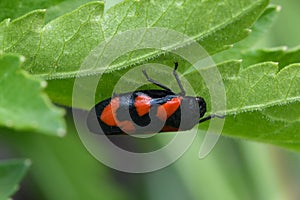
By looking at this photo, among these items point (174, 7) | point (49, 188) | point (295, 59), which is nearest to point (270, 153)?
point (49, 188)

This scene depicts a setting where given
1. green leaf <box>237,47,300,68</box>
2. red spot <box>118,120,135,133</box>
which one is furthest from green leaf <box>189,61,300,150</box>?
red spot <box>118,120,135,133</box>

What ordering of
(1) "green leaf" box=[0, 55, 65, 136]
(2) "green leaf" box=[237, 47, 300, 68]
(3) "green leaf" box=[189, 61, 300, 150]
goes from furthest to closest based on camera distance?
(2) "green leaf" box=[237, 47, 300, 68] → (3) "green leaf" box=[189, 61, 300, 150] → (1) "green leaf" box=[0, 55, 65, 136]

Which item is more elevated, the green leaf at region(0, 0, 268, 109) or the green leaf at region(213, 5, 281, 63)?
the green leaf at region(0, 0, 268, 109)

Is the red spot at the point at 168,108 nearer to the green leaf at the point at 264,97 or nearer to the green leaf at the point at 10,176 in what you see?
the green leaf at the point at 264,97

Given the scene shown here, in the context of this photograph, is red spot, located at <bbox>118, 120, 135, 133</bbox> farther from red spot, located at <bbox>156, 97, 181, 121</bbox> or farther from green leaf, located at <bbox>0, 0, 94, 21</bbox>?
green leaf, located at <bbox>0, 0, 94, 21</bbox>

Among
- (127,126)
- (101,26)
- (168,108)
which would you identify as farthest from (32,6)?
(168,108)

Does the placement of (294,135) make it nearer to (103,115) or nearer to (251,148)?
(103,115)
